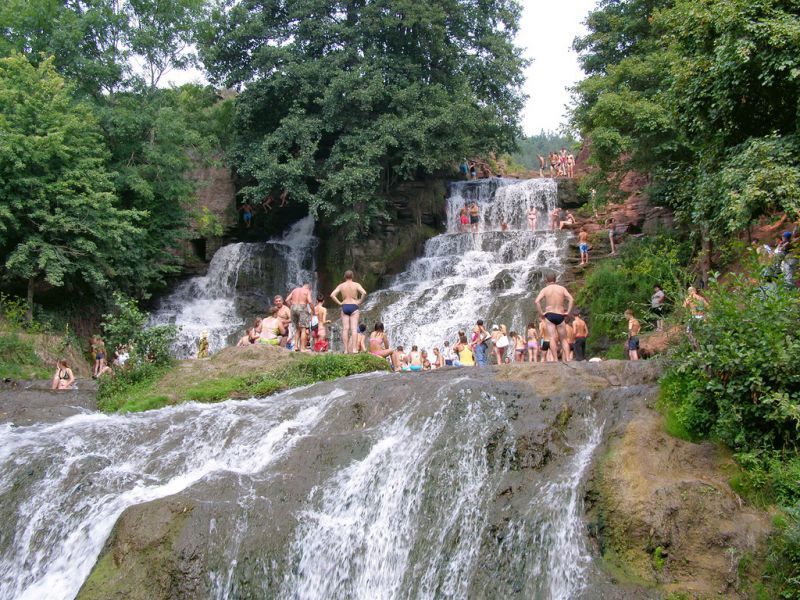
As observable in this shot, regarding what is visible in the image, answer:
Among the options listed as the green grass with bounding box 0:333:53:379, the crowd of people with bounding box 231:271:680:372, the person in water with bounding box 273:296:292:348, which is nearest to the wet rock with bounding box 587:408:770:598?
the crowd of people with bounding box 231:271:680:372

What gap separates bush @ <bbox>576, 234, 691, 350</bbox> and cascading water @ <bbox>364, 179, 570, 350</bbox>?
1501 millimetres

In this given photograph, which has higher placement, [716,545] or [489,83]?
[489,83]

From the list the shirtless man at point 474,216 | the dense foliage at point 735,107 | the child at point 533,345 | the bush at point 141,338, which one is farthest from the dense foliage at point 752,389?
the shirtless man at point 474,216

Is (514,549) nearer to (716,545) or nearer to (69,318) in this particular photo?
(716,545)

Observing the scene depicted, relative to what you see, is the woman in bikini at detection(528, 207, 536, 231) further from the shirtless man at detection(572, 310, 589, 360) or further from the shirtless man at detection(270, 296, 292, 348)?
the shirtless man at detection(270, 296, 292, 348)

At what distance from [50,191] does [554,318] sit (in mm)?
14658

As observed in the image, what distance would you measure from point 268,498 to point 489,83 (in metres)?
22.4

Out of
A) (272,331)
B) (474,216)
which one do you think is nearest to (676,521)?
(272,331)

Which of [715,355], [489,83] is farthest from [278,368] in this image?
[489,83]

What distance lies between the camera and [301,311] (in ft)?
54.7

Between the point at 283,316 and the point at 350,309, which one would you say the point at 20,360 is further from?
the point at 350,309

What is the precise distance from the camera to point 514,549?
8117mm

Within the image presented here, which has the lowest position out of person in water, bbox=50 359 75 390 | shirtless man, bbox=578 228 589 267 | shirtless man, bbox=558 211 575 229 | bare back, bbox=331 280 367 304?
person in water, bbox=50 359 75 390

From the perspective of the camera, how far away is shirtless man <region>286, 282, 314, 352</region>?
54.2 feet
